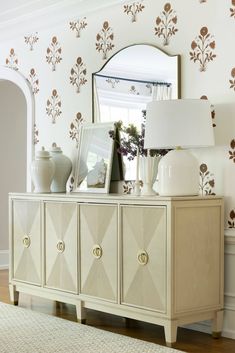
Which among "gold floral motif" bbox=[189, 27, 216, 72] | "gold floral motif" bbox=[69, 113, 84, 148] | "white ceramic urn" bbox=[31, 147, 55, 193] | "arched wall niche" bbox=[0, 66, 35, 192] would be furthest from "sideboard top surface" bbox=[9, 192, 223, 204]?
"gold floral motif" bbox=[189, 27, 216, 72]

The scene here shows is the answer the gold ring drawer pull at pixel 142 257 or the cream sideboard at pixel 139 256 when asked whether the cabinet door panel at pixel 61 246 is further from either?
the gold ring drawer pull at pixel 142 257

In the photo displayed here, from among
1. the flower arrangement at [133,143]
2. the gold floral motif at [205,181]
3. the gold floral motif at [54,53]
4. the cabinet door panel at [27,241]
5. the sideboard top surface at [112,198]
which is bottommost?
the cabinet door panel at [27,241]

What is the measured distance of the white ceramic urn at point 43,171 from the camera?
482 centimetres

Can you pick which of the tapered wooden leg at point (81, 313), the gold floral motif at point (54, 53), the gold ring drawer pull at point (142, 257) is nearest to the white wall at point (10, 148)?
the gold floral motif at point (54, 53)

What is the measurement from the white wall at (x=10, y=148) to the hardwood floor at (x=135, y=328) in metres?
1.75

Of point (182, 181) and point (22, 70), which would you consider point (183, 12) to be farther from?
point (22, 70)

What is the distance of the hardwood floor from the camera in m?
3.78

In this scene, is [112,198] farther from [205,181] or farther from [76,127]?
[76,127]

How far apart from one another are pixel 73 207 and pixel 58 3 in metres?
1.69

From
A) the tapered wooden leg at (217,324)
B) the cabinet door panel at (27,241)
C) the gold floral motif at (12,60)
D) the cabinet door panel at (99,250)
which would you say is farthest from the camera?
the gold floral motif at (12,60)

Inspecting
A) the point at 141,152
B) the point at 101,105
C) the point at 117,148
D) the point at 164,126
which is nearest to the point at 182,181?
the point at 164,126

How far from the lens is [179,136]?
3.78 meters

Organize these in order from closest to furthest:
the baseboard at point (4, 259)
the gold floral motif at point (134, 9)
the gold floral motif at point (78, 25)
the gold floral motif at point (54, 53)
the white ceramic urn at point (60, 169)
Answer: the gold floral motif at point (134, 9) < the white ceramic urn at point (60, 169) < the gold floral motif at point (78, 25) < the gold floral motif at point (54, 53) < the baseboard at point (4, 259)

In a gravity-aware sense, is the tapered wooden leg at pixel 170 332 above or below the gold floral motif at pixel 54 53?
below
